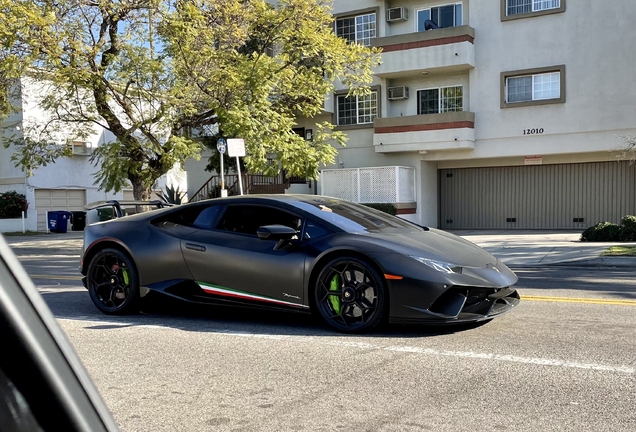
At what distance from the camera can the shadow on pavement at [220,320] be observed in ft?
20.1

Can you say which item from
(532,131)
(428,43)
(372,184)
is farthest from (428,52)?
(372,184)

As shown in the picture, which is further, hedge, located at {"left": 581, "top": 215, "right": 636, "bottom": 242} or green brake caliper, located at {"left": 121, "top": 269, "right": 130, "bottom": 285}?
hedge, located at {"left": 581, "top": 215, "right": 636, "bottom": 242}

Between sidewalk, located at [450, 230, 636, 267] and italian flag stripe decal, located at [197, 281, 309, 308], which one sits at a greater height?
italian flag stripe decal, located at [197, 281, 309, 308]

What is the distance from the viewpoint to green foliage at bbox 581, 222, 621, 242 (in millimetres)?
16609

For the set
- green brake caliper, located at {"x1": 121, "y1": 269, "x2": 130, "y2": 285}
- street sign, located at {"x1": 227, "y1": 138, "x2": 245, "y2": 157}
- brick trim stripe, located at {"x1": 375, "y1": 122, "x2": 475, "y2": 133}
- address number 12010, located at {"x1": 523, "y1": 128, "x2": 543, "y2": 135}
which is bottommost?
green brake caliper, located at {"x1": 121, "y1": 269, "x2": 130, "y2": 285}

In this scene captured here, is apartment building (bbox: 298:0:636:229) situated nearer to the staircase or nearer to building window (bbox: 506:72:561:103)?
building window (bbox: 506:72:561:103)

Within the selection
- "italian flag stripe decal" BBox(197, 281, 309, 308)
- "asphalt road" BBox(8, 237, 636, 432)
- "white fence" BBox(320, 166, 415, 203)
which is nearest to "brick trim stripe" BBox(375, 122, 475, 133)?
"white fence" BBox(320, 166, 415, 203)

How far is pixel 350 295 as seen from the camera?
5996 mm

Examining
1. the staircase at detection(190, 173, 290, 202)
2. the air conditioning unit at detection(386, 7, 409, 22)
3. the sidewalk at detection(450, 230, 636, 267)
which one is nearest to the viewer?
the sidewalk at detection(450, 230, 636, 267)

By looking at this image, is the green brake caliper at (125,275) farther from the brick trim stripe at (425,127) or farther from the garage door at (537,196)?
the garage door at (537,196)

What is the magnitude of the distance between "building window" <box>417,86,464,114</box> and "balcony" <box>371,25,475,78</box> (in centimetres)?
79

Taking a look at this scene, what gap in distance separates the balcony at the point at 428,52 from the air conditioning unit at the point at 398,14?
3.88 ft

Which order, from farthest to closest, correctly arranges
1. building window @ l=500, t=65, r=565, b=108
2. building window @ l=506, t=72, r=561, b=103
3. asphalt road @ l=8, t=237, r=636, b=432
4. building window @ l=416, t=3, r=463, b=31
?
building window @ l=416, t=3, r=463, b=31 → building window @ l=506, t=72, r=561, b=103 → building window @ l=500, t=65, r=565, b=108 → asphalt road @ l=8, t=237, r=636, b=432

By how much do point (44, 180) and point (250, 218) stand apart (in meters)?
27.6
